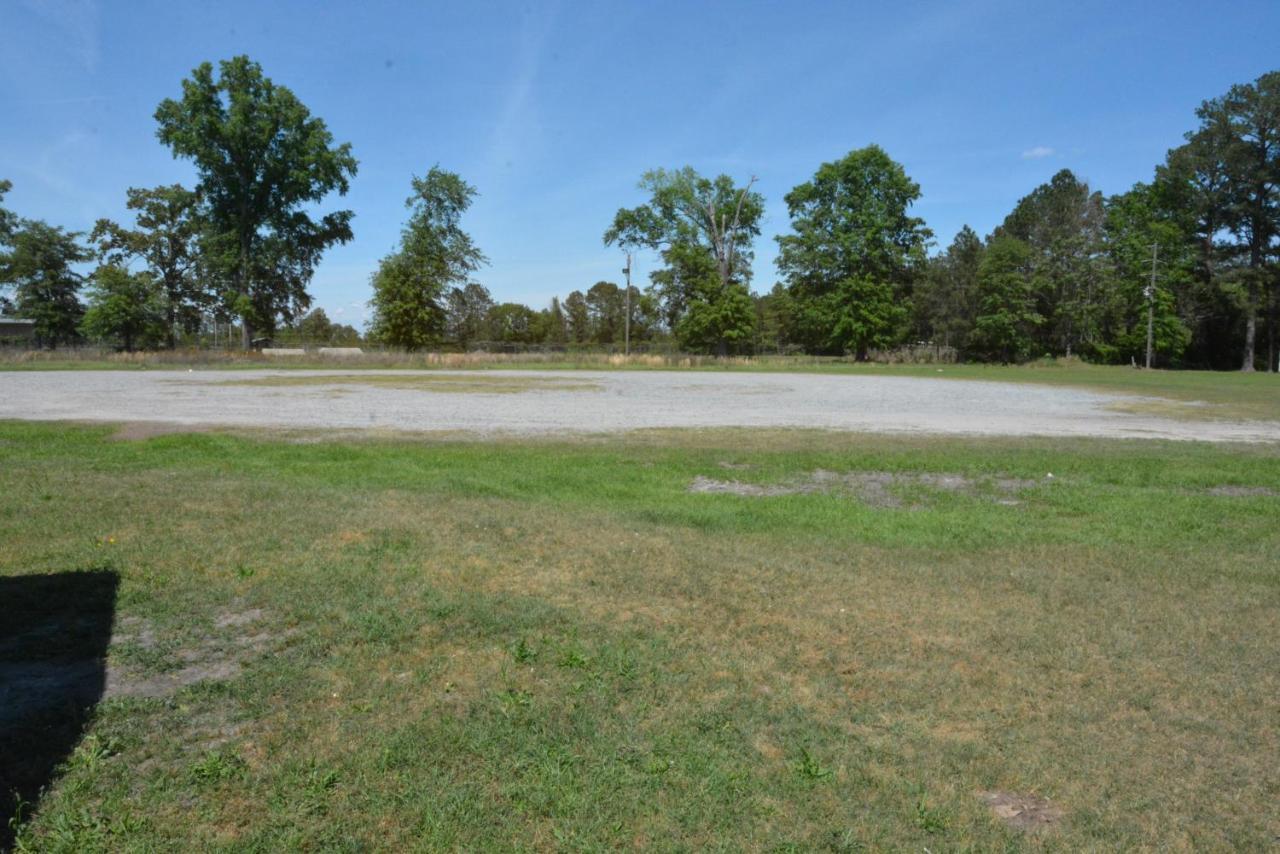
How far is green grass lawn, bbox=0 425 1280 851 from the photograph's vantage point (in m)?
2.98

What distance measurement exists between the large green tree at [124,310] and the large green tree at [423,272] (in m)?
15.6

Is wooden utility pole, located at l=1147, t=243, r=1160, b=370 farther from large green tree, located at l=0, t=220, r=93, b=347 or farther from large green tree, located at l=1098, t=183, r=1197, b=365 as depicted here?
large green tree, located at l=0, t=220, r=93, b=347

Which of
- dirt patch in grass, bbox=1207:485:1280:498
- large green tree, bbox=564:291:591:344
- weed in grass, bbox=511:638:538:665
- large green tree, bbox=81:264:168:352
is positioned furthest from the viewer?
large green tree, bbox=564:291:591:344

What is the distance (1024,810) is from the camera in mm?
3109

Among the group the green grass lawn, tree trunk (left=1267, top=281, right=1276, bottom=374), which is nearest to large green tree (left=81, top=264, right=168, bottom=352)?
the green grass lawn

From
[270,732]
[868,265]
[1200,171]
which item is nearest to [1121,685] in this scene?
[270,732]

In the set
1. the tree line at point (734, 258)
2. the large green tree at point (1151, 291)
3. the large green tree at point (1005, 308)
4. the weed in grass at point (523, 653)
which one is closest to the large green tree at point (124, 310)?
the tree line at point (734, 258)

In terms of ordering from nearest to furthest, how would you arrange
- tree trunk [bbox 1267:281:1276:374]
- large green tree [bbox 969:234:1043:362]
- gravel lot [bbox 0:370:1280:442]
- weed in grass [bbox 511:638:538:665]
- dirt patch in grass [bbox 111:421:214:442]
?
weed in grass [bbox 511:638:538:665] → dirt patch in grass [bbox 111:421:214:442] → gravel lot [bbox 0:370:1280:442] → tree trunk [bbox 1267:281:1276:374] → large green tree [bbox 969:234:1043:362]

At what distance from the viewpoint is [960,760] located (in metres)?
3.43

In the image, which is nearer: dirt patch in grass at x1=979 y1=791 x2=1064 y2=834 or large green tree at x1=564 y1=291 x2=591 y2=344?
dirt patch in grass at x1=979 y1=791 x2=1064 y2=834

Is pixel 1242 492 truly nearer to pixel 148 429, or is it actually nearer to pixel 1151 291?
pixel 148 429

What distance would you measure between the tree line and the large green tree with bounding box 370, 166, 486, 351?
20 cm

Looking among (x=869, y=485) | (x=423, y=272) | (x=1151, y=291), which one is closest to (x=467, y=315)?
(x=423, y=272)

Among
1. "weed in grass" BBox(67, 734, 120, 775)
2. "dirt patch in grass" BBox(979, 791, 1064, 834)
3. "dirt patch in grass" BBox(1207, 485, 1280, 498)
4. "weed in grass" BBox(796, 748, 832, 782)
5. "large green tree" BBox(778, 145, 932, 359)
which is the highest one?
"large green tree" BBox(778, 145, 932, 359)
